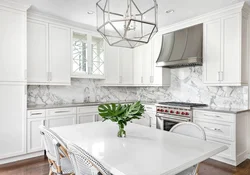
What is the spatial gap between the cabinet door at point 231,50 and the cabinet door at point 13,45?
348cm

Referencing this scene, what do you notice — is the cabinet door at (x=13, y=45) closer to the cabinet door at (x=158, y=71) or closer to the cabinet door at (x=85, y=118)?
the cabinet door at (x=85, y=118)

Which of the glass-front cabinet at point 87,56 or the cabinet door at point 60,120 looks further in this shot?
the glass-front cabinet at point 87,56

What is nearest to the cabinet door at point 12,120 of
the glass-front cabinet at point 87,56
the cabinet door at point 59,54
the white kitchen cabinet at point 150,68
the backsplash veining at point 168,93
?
the backsplash veining at point 168,93

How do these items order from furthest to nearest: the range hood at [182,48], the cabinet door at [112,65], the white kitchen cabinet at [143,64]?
the white kitchen cabinet at [143,64] → the cabinet door at [112,65] → the range hood at [182,48]

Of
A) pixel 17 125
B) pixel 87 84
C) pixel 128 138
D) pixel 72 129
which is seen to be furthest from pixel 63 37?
pixel 128 138

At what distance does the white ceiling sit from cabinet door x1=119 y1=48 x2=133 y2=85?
1361mm

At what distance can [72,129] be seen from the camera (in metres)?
2.21

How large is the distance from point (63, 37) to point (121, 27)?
2507mm

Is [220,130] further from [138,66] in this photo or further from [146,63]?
[138,66]

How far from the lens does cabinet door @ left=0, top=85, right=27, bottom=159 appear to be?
117 inches

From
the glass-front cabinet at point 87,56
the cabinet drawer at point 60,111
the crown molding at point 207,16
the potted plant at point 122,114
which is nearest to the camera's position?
the potted plant at point 122,114

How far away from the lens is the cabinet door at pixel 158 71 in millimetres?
4371

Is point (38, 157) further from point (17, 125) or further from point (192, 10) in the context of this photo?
point (192, 10)

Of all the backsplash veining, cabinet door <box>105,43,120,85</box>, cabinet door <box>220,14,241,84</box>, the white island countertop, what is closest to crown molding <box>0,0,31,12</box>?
the backsplash veining
